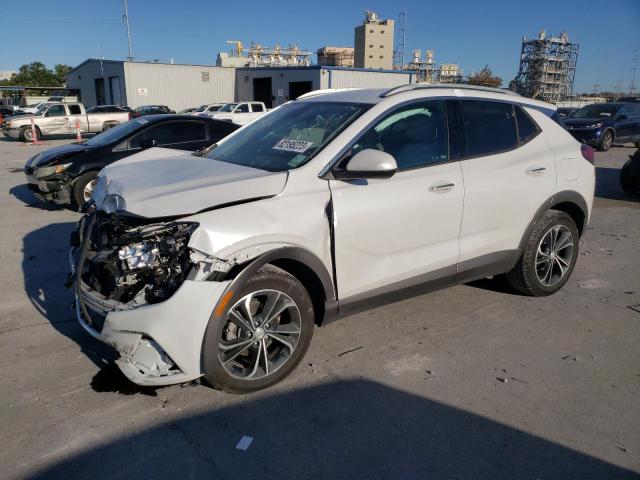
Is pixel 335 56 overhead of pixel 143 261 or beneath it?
overhead

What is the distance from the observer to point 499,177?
4.05 metres

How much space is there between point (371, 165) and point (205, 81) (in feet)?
141

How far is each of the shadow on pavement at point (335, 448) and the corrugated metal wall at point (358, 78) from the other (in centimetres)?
3237

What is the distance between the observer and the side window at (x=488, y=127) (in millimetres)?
4023

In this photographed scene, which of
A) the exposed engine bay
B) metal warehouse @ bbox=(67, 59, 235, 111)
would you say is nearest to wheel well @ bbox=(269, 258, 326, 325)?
the exposed engine bay

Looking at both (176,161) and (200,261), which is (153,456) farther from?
(176,161)

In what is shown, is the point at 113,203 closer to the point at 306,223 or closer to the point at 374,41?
the point at 306,223

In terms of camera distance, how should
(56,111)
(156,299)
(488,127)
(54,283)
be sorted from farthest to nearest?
1. (56,111)
2. (54,283)
3. (488,127)
4. (156,299)

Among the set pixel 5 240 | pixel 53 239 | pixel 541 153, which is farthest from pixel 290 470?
pixel 5 240

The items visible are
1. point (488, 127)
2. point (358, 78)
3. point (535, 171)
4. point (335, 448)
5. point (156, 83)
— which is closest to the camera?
point (335, 448)

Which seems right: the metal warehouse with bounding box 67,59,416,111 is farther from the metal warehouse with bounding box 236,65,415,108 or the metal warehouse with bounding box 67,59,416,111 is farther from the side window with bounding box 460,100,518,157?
the side window with bounding box 460,100,518,157

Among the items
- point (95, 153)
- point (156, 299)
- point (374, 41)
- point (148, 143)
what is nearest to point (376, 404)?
point (156, 299)

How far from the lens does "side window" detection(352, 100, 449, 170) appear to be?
358cm

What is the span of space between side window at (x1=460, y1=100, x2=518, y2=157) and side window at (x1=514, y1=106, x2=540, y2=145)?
71 mm
